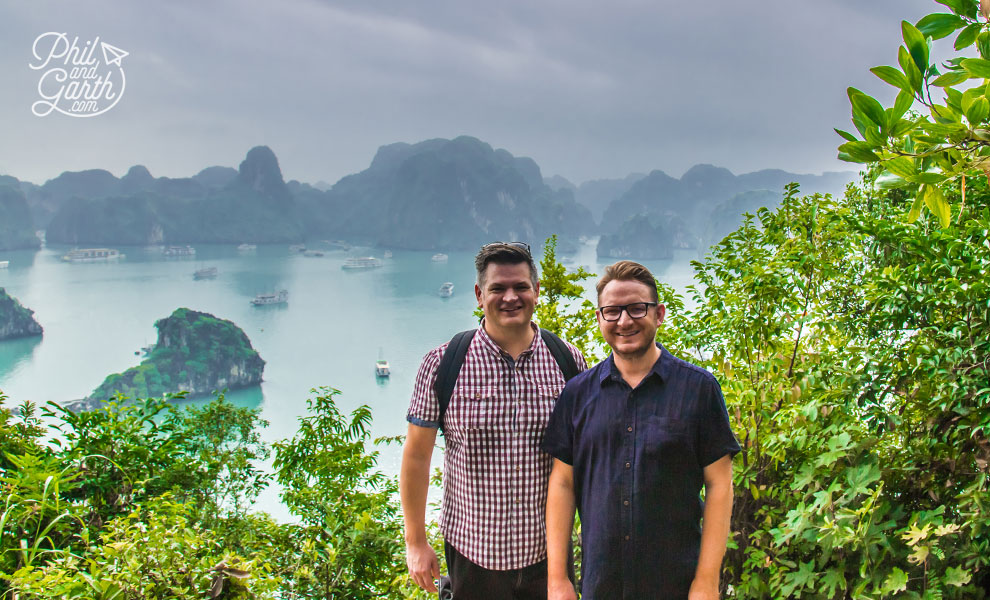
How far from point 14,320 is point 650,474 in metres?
Result: 46.4

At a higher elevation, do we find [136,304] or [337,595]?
[337,595]

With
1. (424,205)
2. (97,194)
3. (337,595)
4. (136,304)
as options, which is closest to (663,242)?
(424,205)

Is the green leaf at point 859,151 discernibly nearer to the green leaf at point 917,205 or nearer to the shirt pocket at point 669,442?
the green leaf at point 917,205

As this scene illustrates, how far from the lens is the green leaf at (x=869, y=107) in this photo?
610 millimetres

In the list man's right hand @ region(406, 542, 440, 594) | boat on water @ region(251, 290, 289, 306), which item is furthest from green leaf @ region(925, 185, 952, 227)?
boat on water @ region(251, 290, 289, 306)

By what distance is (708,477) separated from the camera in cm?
96

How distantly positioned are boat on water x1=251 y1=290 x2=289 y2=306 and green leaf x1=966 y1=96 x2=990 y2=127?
4905 cm

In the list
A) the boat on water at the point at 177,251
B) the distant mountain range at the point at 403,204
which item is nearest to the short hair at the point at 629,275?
the distant mountain range at the point at 403,204

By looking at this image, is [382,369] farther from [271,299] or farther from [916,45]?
[916,45]

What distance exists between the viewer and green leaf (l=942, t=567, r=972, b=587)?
1.16 m

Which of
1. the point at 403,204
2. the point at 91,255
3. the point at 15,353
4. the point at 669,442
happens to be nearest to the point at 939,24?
the point at 669,442

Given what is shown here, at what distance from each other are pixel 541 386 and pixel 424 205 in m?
68.9

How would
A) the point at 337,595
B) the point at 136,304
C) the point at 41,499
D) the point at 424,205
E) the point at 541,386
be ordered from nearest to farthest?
the point at 541,386 → the point at 41,499 → the point at 337,595 → the point at 136,304 → the point at 424,205

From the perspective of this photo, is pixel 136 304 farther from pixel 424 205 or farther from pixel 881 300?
pixel 881 300
